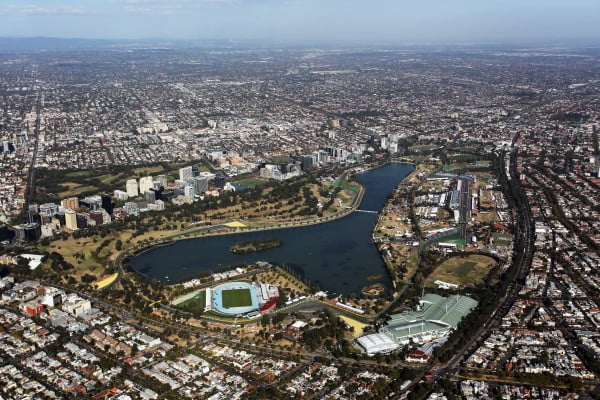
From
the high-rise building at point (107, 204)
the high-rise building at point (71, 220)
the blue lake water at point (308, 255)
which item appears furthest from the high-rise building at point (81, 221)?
the blue lake water at point (308, 255)

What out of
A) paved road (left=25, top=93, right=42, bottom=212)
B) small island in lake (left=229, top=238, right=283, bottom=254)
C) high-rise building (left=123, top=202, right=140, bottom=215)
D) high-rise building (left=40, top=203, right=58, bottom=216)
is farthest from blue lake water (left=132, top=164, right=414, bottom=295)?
paved road (left=25, top=93, right=42, bottom=212)

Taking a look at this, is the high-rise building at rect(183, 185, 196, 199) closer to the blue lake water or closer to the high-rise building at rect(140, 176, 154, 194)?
the high-rise building at rect(140, 176, 154, 194)

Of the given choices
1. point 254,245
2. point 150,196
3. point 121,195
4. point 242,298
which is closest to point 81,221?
point 150,196

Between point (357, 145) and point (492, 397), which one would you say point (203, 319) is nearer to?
point (492, 397)

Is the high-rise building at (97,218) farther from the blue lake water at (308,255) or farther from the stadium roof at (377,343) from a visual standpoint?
the stadium roof at (377,343)

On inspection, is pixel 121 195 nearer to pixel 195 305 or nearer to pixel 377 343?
pixel 195 305

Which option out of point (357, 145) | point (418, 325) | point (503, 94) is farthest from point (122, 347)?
point (503, 94)
